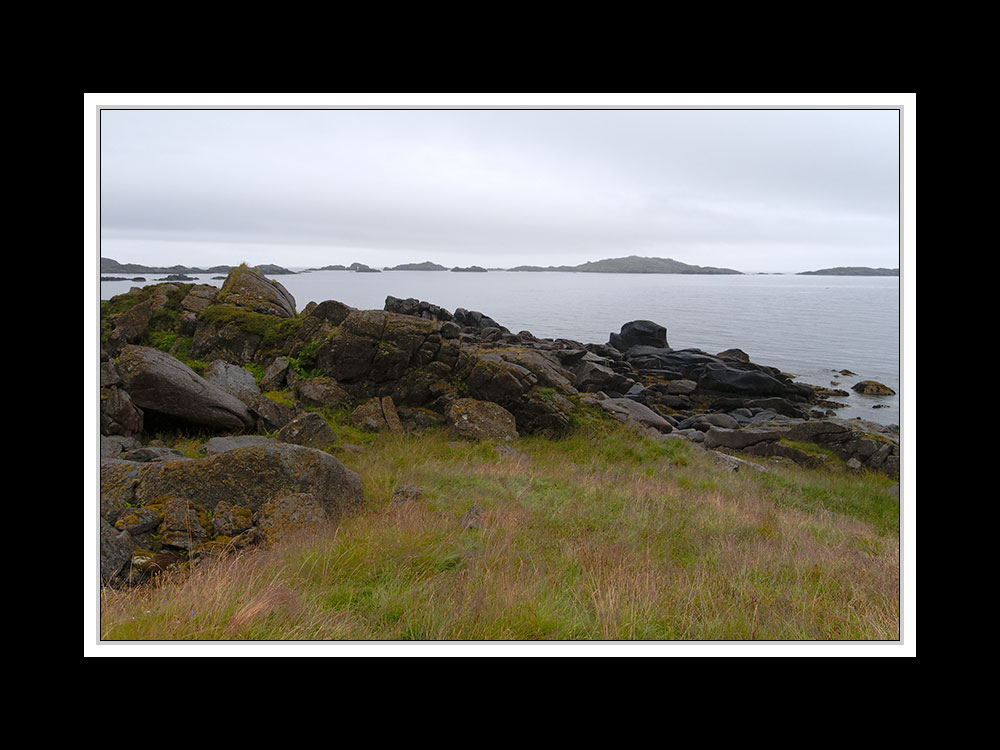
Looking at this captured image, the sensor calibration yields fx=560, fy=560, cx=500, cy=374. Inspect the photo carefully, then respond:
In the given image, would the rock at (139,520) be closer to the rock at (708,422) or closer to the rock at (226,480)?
the rock at (226,480)

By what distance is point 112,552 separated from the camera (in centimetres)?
621

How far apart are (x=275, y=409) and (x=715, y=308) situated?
43582 mm

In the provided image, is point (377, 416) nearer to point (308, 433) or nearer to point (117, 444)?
point (308, 433)

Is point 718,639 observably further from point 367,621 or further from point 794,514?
point 794,514

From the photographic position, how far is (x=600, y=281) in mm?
20891

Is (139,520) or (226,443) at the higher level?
(226,443)

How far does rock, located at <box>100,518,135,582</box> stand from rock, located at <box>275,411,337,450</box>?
618 cm

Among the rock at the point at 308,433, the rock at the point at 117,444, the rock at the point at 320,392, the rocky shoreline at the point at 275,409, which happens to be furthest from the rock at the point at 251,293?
the rock at the point at 117,444

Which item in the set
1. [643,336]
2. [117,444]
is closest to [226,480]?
[117,444]

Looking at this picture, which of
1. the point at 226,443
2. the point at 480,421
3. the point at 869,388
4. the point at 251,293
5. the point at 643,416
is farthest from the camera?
the point at 869,388

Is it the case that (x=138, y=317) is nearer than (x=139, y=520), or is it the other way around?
(x=139, y=520)

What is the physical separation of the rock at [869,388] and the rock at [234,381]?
29640 millimetres

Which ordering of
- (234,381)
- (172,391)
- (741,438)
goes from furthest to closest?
(741,438) < (234,381) < (172,391)
